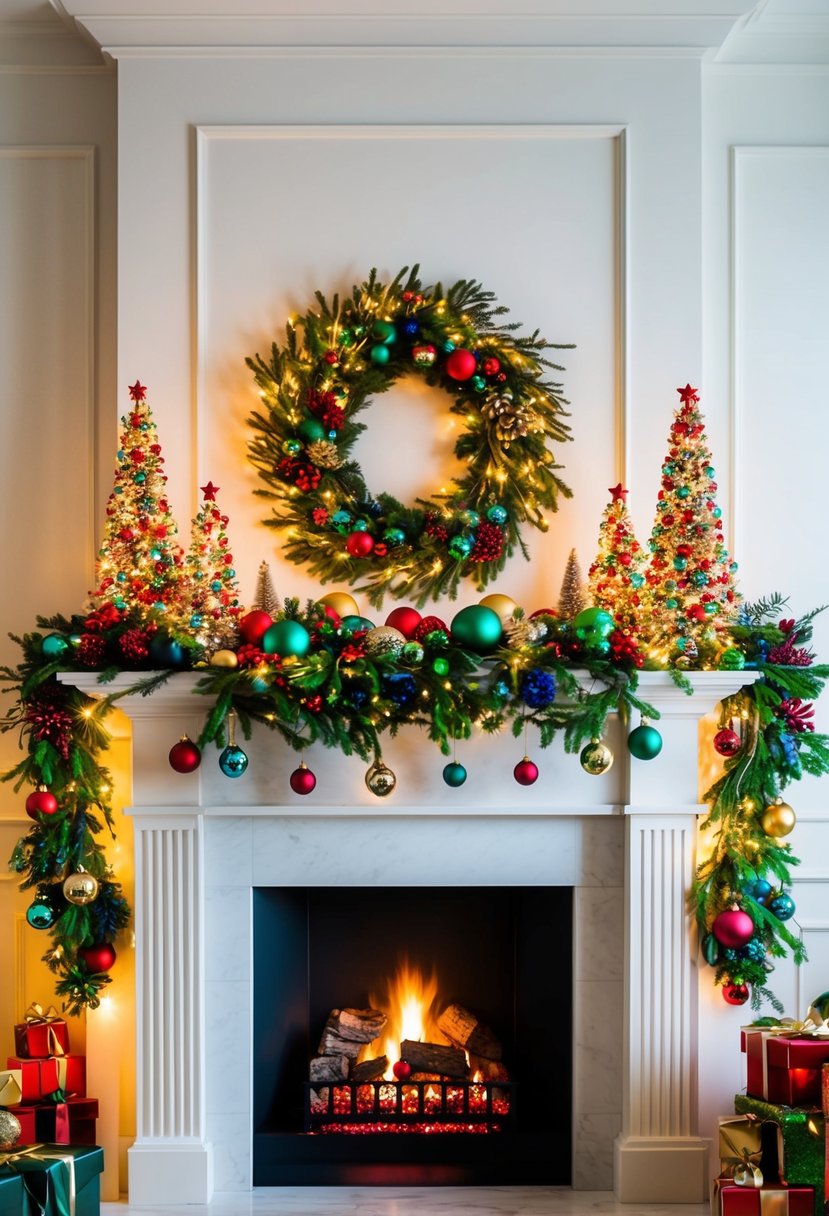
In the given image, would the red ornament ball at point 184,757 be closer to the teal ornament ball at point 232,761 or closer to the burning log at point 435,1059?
the teal ornament ball at point 232,761

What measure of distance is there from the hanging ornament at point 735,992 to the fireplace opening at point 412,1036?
1.39 feet

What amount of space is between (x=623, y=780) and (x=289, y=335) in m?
1.56

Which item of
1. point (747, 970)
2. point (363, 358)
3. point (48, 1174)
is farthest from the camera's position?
point (363, 358)

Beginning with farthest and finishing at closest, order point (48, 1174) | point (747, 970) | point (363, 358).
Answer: point (363, 358) → point (747, 970) → point (48, 1174)

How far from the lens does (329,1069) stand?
3.15m

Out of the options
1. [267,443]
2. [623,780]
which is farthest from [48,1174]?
[267,443]

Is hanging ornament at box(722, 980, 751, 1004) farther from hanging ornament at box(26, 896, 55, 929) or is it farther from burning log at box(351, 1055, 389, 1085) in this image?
hanging ornament at box(26, 896, 55, 929)

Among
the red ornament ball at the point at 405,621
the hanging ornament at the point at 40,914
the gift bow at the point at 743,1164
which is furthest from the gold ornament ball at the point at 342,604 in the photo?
the gift bow at the point at 743,1164

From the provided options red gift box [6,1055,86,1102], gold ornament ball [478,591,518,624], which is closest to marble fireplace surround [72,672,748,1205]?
red gift box [6,1055,86,1102]

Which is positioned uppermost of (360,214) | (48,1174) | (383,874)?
(360,214)

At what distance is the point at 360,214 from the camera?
3.17 m

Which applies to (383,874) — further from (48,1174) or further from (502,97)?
(502,97)

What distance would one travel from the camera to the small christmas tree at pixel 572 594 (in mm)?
3016

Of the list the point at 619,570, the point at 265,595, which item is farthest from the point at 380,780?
the point at 619,570
